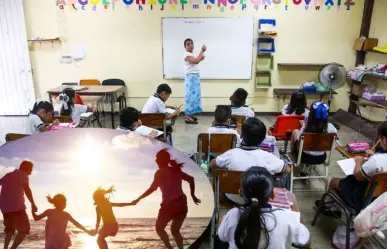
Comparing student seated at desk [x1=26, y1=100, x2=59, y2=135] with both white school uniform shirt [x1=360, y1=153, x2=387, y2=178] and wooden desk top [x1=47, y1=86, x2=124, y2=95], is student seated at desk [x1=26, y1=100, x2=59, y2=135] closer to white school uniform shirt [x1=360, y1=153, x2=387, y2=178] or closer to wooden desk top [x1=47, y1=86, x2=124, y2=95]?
wooden desk top [x1=47, y1=86, x2=124, y2=95]

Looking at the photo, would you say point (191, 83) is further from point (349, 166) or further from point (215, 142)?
point (349, 166)

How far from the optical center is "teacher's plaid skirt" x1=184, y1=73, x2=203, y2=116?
17.9 feet

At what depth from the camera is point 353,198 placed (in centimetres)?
225

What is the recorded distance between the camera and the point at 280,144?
4531mm

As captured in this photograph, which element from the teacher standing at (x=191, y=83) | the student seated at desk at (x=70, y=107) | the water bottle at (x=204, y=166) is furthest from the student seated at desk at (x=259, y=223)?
the teacher standing at (x=191, y=83)

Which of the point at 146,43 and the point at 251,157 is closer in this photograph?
the point at 251,157

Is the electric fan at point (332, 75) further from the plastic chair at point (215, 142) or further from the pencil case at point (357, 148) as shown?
the plastic chair at point (215, 142)

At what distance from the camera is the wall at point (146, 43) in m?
5.64

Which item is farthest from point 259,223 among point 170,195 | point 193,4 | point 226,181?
point 193,4

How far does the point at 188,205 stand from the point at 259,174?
0.47 m

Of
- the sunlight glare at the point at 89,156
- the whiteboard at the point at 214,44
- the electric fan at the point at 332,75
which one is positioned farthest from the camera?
the whiteboard at the point at 214,44

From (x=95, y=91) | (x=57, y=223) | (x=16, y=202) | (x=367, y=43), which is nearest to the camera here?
(x=57, y=223)

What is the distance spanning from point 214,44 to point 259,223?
190 inches

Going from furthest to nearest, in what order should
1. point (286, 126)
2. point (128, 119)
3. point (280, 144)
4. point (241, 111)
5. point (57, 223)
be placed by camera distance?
point (280, 144), point (241, 111), point (286, 126), point (128, 119), point (57, 223)
